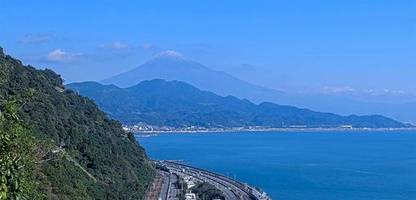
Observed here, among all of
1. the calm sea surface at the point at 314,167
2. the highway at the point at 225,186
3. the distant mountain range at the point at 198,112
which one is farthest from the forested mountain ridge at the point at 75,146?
the distant mountain range at the point at 198,112

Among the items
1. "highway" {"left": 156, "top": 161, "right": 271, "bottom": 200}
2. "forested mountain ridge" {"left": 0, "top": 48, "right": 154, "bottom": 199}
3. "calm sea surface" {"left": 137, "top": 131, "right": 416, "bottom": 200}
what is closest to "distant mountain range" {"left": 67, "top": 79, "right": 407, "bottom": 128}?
"calm sea surface" {"left": 137, "top": 131, "right": 416, "bottom": 200}

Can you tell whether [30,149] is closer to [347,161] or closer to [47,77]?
[47,77]

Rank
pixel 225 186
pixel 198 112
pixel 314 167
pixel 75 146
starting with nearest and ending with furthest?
pixel 75 146 < pixel 225 186 < pixel 314 167 < pixel 198 112

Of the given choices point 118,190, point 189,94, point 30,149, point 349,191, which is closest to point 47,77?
point 118,190

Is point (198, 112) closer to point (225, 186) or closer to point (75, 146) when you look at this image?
point (225, 186)

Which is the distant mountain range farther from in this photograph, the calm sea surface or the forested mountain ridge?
the forested mountain ridge

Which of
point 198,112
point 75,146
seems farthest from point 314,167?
point 198,112

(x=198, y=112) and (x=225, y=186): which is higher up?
(x=198, y=112)
